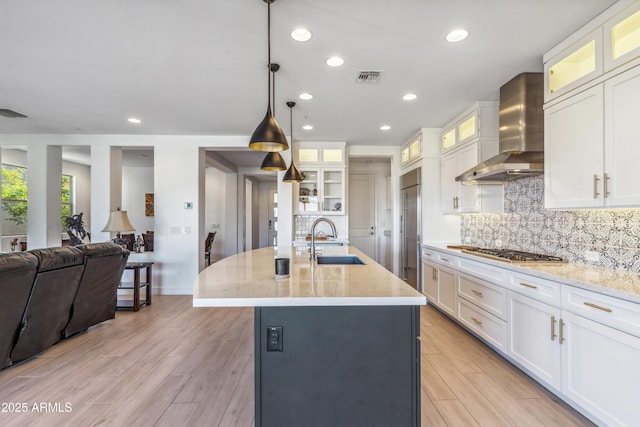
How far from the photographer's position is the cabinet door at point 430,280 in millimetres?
3875

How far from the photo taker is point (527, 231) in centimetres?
304

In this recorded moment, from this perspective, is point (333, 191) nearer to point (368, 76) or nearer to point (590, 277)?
point (368, 76)

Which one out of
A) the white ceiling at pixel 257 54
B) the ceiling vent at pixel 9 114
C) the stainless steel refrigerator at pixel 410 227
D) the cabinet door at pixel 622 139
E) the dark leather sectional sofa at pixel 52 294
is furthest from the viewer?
A: the stainless steel refrigerator at pixel 410 227

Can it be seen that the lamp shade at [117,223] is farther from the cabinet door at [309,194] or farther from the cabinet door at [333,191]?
the cabinet door at [333,191]

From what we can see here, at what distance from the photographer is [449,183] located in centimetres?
406

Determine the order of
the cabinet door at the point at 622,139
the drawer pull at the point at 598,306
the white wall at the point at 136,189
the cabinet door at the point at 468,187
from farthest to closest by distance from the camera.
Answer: the white wall at the point at 136,189, the cabinet door at the point at 468,187, the cabinet door at the point at 622,139, the drawer pull at the point at 598,306

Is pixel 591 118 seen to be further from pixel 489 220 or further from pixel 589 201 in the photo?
pixel 489 220

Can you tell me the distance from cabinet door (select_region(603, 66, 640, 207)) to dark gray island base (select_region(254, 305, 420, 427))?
1.59 m

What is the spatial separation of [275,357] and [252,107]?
10.0 feet

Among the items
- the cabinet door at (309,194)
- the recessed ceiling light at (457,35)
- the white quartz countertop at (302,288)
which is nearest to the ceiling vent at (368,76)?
the recessed ceiling light at (457,35)

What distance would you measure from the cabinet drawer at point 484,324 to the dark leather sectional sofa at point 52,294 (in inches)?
148

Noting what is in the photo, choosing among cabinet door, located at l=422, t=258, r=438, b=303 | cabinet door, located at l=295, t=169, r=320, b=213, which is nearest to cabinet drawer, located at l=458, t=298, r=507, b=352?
cabinet door, located at l=422, t=258, r=438, b=303

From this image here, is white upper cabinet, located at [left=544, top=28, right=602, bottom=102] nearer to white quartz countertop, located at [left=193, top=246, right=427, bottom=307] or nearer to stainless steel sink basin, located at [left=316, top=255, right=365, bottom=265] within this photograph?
white quartz countertop, located at [left=193, top=246, right=427, bottom=307]

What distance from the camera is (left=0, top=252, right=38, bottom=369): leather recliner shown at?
2139mm
